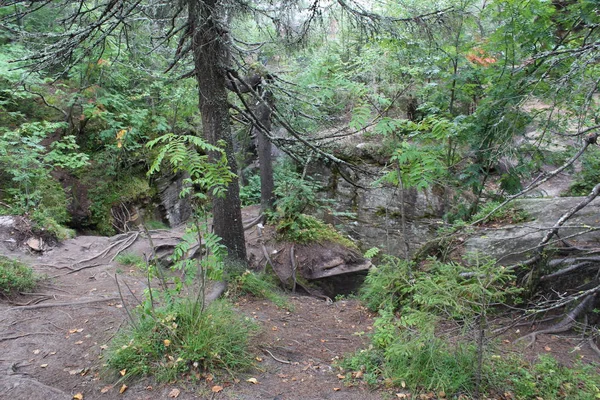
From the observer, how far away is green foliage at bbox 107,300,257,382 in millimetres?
3340

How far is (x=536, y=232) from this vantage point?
16.0 ft

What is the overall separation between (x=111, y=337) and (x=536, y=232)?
577cm

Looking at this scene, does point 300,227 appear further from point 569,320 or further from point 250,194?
point 250,194

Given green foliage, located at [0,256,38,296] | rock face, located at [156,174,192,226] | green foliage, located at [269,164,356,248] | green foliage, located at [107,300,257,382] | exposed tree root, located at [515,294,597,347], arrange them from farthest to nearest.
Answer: rock face, located at [156,174,192,226] < green foliage, located at [269,164,356,248] < green foliage, located at [0,256,38,296] < exposed tree root, located at [515,294,597,347] < green foliage, located at [107,300,257,382]

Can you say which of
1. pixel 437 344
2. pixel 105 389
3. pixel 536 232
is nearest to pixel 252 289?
pixel 105 389

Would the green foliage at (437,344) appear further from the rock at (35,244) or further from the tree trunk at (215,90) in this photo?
the rock at (35,244)

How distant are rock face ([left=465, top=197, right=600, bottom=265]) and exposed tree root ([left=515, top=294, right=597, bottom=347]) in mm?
851

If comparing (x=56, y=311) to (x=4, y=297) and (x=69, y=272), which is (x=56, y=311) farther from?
(x=69, y=272)

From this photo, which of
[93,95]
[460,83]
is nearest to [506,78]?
[460,83]

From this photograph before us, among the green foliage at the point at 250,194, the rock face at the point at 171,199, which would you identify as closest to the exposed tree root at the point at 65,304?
the rock face at the point at 171,199

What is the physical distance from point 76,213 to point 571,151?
42.1 ft

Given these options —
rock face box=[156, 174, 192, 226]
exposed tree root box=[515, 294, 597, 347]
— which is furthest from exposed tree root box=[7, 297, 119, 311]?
rock face box=[156, 174, 192, 226]

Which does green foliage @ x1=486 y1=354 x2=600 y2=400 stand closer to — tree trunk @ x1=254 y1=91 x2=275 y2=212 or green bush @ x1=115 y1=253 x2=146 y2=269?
tree trunk @ x1=254 y1=91 x2=275 y2=212

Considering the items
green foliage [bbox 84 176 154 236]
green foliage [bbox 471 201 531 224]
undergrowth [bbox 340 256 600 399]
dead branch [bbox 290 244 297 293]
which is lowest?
dead branch [bbox 290 244 297 293]
